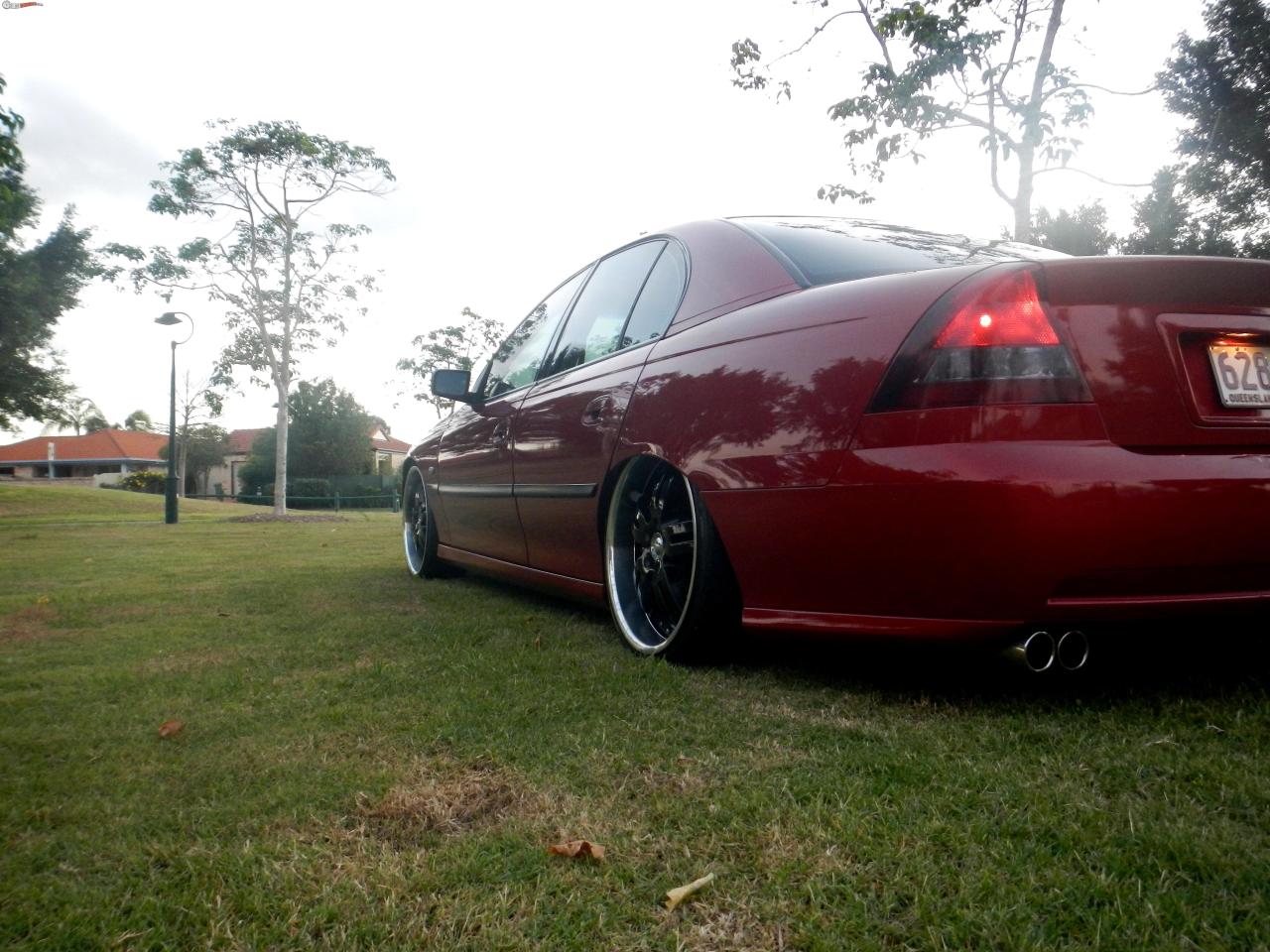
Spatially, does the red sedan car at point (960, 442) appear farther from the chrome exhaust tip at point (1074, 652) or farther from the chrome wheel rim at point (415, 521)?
the chrome wheel rim at point (415, 521)

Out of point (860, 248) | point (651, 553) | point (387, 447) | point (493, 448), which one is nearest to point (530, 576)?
point (493, 448)

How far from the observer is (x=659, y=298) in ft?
11.6

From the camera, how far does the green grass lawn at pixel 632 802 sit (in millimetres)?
1452

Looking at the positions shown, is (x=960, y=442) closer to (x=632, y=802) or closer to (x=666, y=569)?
(x=632, y=802)

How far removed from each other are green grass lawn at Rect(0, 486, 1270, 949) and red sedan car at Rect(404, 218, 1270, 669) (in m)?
0.32

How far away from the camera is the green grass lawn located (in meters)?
1.45

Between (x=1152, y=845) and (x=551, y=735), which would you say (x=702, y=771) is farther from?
(x=1152, y=845)

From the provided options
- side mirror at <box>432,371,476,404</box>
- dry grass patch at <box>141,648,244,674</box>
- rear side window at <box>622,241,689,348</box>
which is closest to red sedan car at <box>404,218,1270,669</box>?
rear side window at <box>622,241,689,348</box>

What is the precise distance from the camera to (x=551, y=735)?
93.8 inches

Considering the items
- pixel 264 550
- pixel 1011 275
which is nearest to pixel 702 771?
pixel 1011 275

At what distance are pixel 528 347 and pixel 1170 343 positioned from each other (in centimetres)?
328

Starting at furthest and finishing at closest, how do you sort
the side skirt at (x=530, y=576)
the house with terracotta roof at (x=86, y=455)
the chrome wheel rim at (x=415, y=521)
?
the house with terracotta roof at (x=86, y=455), the chrome wheel rim at (x=415, y=521), the side skirt at (x=530, y=576)

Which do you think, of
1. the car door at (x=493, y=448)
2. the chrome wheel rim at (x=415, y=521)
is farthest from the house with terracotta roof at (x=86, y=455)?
the car door at (x=493, y=448)

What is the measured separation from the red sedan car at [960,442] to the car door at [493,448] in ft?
4.85
